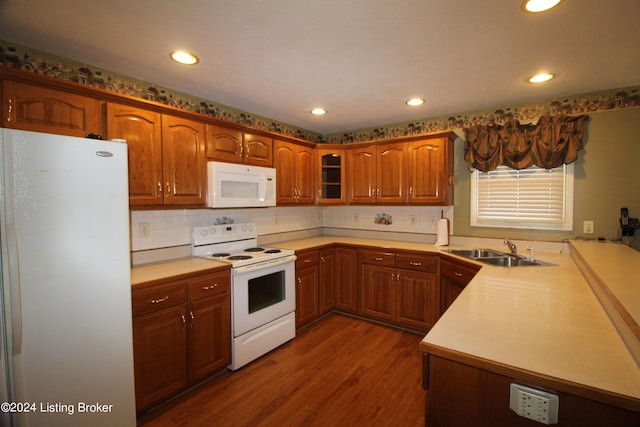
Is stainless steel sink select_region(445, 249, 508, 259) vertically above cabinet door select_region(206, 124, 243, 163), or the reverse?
cabinet door select_region(206, 124, 243, 163)

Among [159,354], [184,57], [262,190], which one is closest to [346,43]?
[184,57]

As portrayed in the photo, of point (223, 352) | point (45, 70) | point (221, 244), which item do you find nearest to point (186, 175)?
point (221, 244)

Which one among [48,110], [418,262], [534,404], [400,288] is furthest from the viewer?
[400,288]

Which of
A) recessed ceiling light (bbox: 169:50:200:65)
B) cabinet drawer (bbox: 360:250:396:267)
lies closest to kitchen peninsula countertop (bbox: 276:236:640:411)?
cabinet drawer (bbox: 360:250:396:267)

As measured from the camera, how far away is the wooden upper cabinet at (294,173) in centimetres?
328

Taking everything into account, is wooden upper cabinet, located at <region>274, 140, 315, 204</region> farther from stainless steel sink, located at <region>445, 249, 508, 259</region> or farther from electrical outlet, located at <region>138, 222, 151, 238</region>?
stainless steel sink, located at <region>445, 249, 508, 259</region>

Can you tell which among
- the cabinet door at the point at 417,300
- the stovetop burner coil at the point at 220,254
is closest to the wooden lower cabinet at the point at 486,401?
the cabinet door at the point at 417,300

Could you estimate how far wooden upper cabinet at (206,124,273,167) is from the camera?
2574mm

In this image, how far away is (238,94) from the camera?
8.84ft

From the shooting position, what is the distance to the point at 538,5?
4.66 feet

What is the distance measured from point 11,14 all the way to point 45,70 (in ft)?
1.46

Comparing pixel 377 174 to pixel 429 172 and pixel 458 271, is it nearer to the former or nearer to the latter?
pixel 429 172

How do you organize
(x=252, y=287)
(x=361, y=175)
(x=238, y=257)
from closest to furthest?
1. (x=252, y=287)
2. (x=238, y=257)
3. (x=361, y=175)

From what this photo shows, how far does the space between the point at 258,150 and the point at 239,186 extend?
1.54ft
